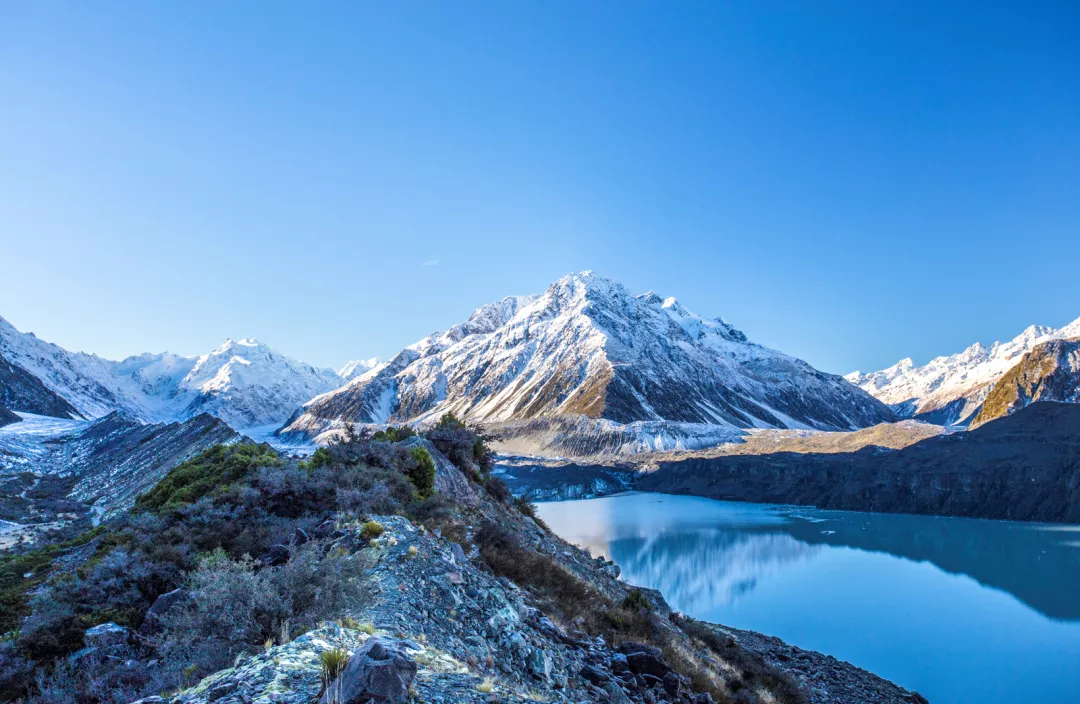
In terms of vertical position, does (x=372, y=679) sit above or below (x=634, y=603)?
above

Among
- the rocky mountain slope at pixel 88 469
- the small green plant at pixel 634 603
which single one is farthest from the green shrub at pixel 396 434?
the rocky mountain slope at pixel 88 469

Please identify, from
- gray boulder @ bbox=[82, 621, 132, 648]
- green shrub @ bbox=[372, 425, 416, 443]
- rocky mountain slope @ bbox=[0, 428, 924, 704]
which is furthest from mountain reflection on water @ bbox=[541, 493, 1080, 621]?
gray boulder @ bbox=[82, 621, 132, 648]

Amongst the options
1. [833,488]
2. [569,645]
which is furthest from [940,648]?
[833,488]

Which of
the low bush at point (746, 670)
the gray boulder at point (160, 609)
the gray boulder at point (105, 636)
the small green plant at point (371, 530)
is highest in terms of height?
the small green plant at point (371, 530)

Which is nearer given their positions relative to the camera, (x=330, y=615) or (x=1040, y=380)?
(x=330, y=615)

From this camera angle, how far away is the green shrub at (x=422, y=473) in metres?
16.5

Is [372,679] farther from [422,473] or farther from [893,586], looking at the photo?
[893,586]

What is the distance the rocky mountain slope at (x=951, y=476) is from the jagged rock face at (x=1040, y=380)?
76.1m

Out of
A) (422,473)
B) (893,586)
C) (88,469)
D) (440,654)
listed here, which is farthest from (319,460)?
(88,469)

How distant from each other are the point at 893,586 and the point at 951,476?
148 feet

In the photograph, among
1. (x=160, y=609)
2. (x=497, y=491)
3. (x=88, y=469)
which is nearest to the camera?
(x=160, y=609)

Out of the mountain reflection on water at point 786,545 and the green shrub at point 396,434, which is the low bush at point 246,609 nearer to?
the green shrub at point 396,434

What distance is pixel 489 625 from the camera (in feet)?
26.1

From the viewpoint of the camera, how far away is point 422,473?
16.7m
